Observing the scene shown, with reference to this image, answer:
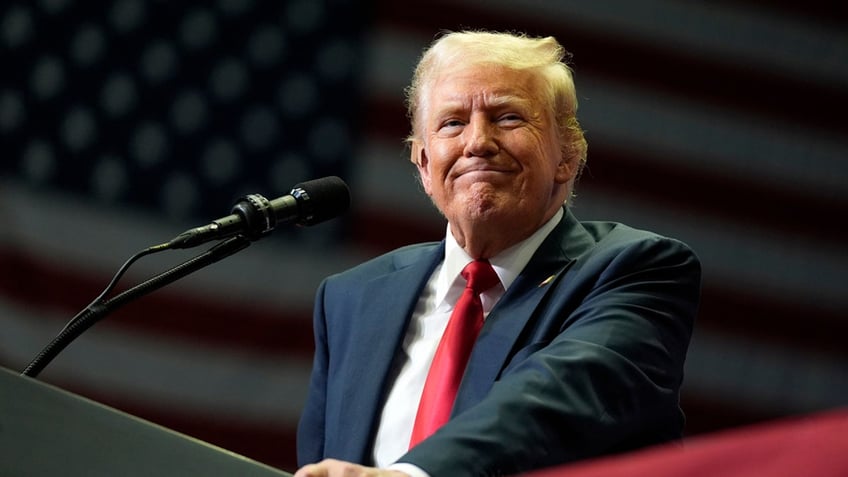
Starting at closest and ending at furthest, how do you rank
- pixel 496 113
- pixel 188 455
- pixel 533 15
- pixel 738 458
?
pixel 738 458
pixel 188 455
pixel 496 113
pixel 533 15

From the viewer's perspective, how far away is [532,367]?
1.60 m

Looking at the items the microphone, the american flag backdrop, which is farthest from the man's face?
the american flag backdrop

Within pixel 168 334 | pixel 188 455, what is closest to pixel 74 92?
pixel 168 334

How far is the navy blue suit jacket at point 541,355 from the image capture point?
1480 mm

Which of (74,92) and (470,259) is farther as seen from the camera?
(74,92)

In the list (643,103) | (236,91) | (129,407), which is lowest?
(129,407)

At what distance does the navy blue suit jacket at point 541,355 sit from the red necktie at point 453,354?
0.13ft

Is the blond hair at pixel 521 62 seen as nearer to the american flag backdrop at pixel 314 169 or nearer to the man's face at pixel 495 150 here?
the man's face at pixel 495 150

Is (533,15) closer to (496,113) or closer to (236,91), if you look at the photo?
(236,91)

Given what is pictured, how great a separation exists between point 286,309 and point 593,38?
1267mm

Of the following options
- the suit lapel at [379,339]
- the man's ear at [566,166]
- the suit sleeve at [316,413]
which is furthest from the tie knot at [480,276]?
the suit sleeve at [316,413]

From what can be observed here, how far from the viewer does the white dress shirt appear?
6.18 ft

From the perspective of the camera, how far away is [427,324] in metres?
2.04

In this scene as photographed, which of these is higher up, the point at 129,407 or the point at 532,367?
the point at 532,367
